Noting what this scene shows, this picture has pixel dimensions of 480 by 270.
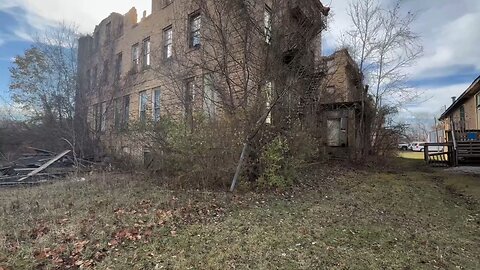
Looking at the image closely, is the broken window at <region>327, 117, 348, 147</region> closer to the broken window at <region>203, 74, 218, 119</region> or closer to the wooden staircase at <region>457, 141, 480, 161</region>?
the wooden staircase at <region>457, 141, 480, 161</region>

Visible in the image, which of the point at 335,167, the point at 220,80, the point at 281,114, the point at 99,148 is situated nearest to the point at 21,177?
the point at 99,148

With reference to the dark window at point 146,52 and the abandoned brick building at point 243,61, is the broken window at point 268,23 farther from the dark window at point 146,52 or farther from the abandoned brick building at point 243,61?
the dark window at point 146,52

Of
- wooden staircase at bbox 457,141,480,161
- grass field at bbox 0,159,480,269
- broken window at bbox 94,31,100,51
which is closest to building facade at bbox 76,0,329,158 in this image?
grass field at bbox 0,159,480,269

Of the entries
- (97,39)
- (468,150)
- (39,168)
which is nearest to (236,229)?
(39,168)

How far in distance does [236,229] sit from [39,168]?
11284 millimetres

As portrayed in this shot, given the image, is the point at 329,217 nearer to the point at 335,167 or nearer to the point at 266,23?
the point at 266,23

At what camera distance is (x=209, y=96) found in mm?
9086

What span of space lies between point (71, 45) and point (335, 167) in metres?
16.8

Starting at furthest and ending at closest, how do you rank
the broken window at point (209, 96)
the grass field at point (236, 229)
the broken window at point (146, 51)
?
the broken window at point (146, 51) < the broken window at point (209, 96) < the grass field at point (236, 229)

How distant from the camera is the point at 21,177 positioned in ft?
37.5

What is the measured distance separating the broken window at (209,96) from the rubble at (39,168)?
7022 mm

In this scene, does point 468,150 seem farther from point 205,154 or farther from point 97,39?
point 97,39

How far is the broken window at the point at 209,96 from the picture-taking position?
862 cm

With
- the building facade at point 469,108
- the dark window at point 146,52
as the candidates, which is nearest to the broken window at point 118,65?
the dark window at point 146,52
